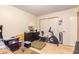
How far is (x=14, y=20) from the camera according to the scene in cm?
154

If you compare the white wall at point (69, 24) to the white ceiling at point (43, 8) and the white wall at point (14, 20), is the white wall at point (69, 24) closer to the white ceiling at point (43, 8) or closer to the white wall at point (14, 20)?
the white ceiling at point (43, 8)

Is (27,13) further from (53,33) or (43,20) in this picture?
(53,33)

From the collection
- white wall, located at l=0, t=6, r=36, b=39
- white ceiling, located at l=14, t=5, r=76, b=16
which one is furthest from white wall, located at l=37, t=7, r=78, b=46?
white wall, located at l=0, t=6, r=36, b=39

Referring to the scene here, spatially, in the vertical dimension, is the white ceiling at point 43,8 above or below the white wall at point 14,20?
above

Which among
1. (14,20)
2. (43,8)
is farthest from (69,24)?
(14,20)

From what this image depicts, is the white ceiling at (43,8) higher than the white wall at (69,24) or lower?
higher

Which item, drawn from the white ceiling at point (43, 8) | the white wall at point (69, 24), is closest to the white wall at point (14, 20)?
the white ceiling at point (43, 8)

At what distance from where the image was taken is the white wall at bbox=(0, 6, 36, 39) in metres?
1.50

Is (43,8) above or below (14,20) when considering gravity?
above

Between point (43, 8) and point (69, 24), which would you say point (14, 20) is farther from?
point (69, 24)

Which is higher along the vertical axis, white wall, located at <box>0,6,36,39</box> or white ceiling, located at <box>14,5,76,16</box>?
white ceiling, located at <box>14,5,76,16</box>

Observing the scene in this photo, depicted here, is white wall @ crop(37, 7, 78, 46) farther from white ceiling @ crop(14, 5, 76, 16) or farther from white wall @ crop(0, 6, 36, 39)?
white wall @ crop(0, 6, 36, 39)

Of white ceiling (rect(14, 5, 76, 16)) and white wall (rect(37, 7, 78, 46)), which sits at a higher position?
white ceiling (rect(14, 5, 76, 16))

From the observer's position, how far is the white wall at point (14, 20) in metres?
1.50
